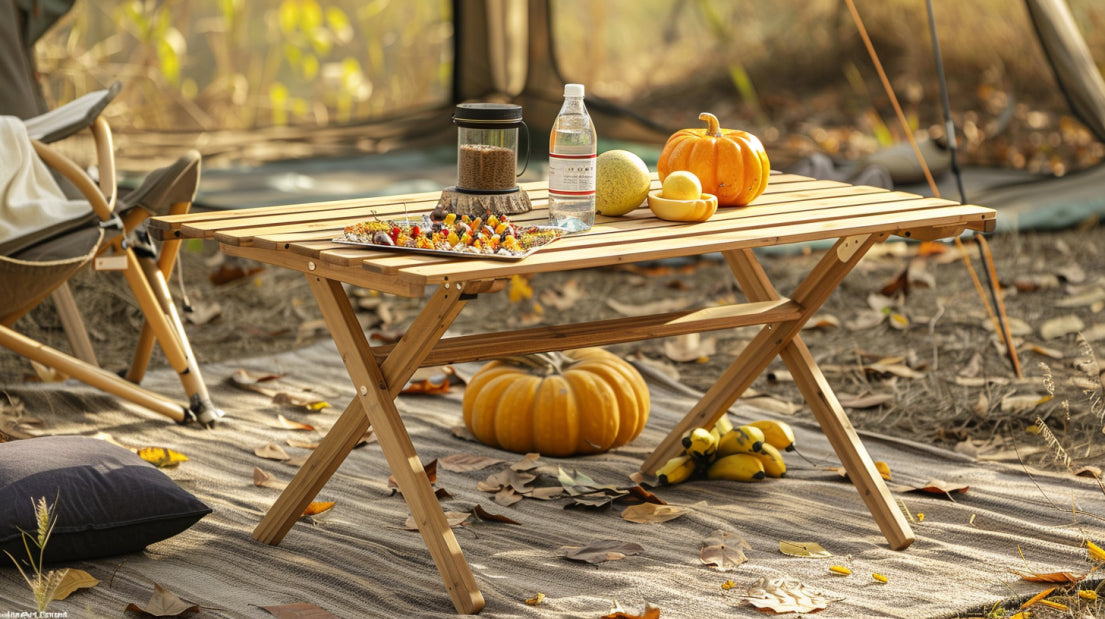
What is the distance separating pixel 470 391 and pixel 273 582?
87 centimetres

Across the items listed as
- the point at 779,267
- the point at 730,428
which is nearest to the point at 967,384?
the point at 730,428

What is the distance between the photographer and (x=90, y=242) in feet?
9.50

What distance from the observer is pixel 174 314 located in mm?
3129

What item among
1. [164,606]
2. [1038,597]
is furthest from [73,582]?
[1038,597]

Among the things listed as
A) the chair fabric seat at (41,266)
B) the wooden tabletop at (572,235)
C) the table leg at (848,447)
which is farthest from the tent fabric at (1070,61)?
the chair fabric seat at (41,266)

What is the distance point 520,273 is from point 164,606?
83 cm

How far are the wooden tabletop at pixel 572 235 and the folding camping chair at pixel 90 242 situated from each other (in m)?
0.69

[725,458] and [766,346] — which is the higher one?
[766,346]

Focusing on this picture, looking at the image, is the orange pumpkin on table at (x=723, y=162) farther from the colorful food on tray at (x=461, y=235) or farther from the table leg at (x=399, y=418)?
the table leg at (x=399, y=418)

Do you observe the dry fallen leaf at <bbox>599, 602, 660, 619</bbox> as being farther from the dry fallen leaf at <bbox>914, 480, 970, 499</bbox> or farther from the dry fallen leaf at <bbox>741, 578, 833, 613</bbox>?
the dry fallen leaf at <bbox>914, 480, 970, 499</bbox>

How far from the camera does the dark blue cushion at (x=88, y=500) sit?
2201mm

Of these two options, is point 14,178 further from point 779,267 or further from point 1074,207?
point 1074,207

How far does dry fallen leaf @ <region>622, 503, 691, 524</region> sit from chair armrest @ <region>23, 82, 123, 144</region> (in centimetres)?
171

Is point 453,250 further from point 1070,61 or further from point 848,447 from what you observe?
point 1070,61
